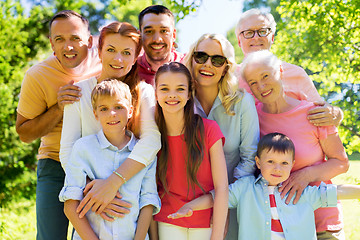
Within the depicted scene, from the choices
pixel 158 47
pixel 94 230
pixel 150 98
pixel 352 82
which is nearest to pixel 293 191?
pixel 150 98

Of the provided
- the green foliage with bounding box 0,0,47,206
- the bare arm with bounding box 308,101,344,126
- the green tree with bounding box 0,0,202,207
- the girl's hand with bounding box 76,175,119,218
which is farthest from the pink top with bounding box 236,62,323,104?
the green foliage with bounding box 0,0,47,206

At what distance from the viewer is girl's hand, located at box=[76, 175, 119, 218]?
2398 mm

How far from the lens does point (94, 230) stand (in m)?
2.48

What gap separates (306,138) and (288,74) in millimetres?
800

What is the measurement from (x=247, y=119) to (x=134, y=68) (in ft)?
3.33

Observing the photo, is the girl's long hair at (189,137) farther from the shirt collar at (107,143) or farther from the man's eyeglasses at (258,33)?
the man's eyeglasses at (258,33)

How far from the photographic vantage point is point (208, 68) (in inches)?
112

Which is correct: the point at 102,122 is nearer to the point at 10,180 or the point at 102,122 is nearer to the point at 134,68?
the point at 134,68

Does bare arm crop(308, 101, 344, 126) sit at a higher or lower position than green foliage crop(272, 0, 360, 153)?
lower

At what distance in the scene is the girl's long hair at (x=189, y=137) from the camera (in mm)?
2668

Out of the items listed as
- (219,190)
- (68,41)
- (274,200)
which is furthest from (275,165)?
(68,41)

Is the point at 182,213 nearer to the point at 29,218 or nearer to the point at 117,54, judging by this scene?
the point at 117,54

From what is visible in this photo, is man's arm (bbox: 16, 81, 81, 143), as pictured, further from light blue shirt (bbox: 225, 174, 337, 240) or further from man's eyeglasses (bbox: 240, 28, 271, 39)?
man's eyeglasses (bbox: 240, 28, 271, 39)

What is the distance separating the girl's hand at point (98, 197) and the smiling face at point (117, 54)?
86cm
